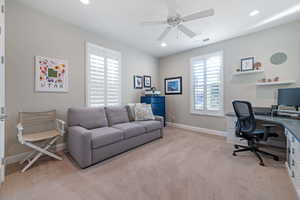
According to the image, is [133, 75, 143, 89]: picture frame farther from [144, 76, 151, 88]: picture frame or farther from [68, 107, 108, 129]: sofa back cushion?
[68, 107, 108, 129]: sofa back cushion

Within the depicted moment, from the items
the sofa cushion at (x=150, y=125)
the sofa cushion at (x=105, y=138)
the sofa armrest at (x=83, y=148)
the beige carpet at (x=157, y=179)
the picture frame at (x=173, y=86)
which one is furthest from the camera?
the picture frame at (x=173, y=86)

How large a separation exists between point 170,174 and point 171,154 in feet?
2.19

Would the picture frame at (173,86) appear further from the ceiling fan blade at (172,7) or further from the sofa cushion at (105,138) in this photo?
the sofa cushion at (105,138)

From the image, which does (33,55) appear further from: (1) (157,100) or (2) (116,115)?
(1) (157,100)

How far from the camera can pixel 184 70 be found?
450 cm

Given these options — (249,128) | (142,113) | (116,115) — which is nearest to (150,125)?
(142,113)

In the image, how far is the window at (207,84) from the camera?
372cm

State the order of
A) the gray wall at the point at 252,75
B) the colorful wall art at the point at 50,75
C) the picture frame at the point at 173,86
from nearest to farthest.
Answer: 1. the colorful wall art at the point at 50,75
2. the gray wall at the point at 252,75
3. the picture frame at the point at 173,86

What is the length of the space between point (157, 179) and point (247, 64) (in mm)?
3468

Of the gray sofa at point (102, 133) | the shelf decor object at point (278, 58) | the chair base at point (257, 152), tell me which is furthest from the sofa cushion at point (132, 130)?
the shelf decor object at point (278, 58)

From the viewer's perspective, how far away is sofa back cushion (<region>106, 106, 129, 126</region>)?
308 cm

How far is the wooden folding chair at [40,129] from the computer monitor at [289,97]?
14.1ft

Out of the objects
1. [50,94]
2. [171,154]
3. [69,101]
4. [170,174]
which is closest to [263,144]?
[171,154]

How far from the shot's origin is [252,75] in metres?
3.19
